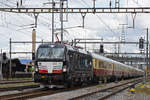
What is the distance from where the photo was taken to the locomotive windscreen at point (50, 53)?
2223 cm

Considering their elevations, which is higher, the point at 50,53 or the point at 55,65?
the point at 50,53

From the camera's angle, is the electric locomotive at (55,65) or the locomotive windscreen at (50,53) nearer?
the electric locomotive at (55,65)

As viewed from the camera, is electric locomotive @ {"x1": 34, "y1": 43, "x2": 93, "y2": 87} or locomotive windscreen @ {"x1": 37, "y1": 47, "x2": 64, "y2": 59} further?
locomotive windscreen @ {"x1": 37, "y1": 47, "x2": 64, "y2": 59}

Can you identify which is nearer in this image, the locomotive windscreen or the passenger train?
the passenger train

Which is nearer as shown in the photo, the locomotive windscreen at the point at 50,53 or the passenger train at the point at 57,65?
the passenger train at the point at 57,65

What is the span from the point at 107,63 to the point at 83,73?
47.2 ft

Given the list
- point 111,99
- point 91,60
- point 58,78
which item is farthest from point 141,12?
point 111,99

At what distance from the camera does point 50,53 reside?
73.7 ft

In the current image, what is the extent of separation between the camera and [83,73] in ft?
87.1

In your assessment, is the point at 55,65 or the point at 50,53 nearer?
the point at 55,65

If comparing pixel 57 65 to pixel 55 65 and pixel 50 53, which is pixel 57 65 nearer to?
pixel 55 65

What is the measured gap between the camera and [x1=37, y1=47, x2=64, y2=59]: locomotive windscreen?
22234 millimetres

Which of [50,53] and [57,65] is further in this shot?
[50,53]

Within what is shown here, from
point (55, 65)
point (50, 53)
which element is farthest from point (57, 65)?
point (50, 53)
